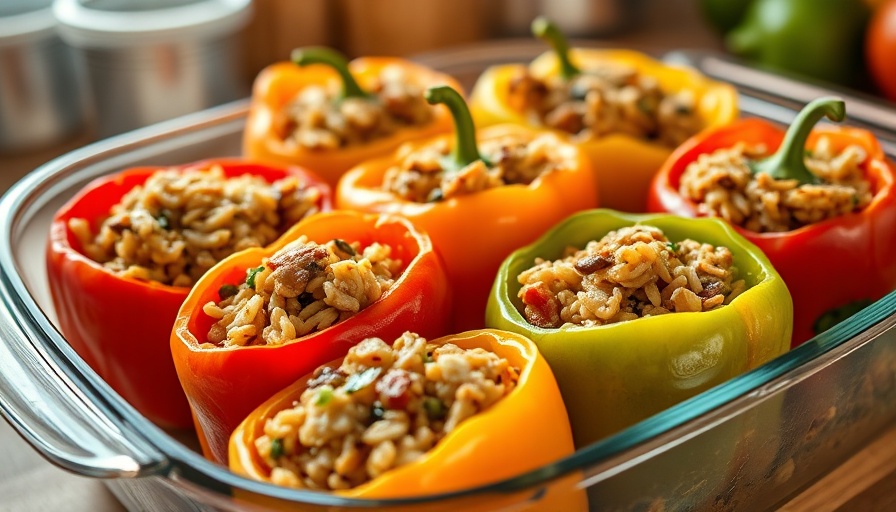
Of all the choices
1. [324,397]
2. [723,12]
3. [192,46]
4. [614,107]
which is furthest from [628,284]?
[723,12]

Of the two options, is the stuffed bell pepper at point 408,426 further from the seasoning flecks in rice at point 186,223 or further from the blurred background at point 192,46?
the blurred background at point 192,46

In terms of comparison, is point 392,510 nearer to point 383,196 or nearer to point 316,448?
point 316,448

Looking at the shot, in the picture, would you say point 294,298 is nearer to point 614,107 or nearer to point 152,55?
point 614,107

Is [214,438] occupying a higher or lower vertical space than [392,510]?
lower

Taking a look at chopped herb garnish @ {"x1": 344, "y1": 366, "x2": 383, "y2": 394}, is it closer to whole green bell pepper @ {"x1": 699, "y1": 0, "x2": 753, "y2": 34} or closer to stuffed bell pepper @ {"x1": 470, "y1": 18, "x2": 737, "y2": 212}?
stuffed bell pepper @ {"x1": 470, "y1": 18, "x2": 737, "y2": 212}

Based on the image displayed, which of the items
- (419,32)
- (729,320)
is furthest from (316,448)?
(419,32)
